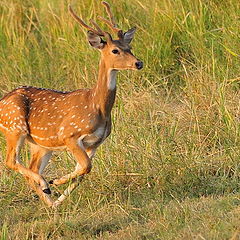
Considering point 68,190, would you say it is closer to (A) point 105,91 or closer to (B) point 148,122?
(A) point 105,91

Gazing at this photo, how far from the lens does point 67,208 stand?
307 inches

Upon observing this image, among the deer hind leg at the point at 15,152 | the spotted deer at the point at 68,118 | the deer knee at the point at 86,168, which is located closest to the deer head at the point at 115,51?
the spotted deer at the point at 68,118

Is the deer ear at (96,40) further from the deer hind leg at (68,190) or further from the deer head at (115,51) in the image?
the deer hind leg at (68,190)

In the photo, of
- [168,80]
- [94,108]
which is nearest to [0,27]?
[168,80]

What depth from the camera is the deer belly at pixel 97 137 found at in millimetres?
7970

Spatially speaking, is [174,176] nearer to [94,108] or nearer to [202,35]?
[94,108]

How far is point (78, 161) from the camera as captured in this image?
793cm

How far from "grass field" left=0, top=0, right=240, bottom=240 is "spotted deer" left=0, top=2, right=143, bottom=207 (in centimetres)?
23

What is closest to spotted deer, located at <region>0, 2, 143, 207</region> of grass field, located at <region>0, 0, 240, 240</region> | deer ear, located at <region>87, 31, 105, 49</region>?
deer ear, located at <region>87, 31, 105, 49</region>

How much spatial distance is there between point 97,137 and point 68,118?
38 cm

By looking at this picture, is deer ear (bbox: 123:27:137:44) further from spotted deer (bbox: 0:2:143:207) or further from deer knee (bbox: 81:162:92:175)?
deer knee (bbox: 81:162:92:175)

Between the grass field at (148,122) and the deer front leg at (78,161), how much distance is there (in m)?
0.19

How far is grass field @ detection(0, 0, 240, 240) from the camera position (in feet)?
24.1

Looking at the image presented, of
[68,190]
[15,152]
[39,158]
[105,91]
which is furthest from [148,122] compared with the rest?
[68,190]
